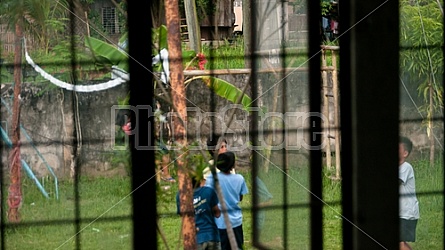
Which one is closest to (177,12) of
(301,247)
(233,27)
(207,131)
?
(233,27)

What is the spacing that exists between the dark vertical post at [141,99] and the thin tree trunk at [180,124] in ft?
0.93

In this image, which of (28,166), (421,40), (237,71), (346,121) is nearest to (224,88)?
(237,71)

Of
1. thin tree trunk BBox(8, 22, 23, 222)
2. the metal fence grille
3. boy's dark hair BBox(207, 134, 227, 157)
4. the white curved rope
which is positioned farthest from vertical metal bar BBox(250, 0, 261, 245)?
thin tree trunk BBox(8, 22, 23, 222)

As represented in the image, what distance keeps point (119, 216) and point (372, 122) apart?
30.9 inches

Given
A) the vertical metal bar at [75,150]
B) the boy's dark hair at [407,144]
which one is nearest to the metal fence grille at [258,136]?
the vertical metal bar at [75,150]

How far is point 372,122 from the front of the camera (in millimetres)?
2537

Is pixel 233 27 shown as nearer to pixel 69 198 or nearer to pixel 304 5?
pixel 304 5

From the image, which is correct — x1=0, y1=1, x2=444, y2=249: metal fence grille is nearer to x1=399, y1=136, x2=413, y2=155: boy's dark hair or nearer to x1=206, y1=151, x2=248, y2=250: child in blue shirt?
x1=206, y1=151, x2=248, y2=250: child in blue shirt

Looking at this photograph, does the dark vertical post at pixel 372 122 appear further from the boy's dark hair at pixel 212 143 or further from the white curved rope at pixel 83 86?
the white curved rope at pixel 83 86

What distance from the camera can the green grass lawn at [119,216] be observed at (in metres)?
2.41

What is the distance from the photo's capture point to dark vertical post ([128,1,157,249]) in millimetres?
2234

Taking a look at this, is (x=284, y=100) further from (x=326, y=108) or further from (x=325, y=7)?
(x=325, y=7)

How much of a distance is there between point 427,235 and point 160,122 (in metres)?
1.07

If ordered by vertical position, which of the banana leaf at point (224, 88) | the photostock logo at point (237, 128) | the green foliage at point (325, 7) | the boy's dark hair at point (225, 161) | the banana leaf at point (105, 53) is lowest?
the boy's dark hair at point (225, 161)
